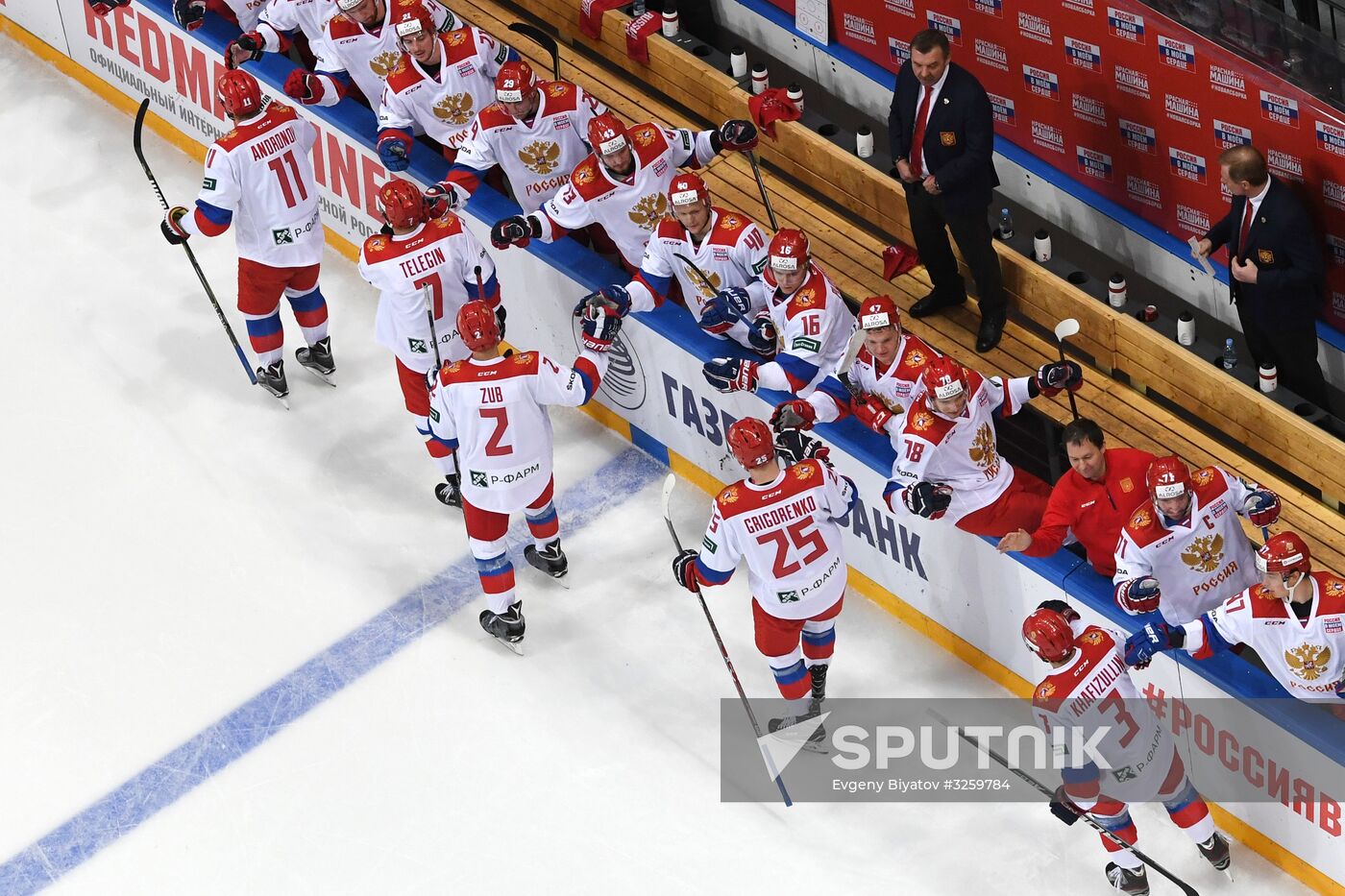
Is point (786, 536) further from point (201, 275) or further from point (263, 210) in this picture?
point (201, 275)

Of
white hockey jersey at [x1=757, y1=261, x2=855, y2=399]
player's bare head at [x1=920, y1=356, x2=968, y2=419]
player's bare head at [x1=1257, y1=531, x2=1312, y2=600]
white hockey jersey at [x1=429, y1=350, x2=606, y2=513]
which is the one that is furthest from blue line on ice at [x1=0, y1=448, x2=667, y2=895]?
player's bare head at [x1=1257, y1=531, x2=1312, y2=600]

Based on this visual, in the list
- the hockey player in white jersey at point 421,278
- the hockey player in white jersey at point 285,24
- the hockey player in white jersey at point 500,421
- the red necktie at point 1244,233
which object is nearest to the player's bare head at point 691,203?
the hockey player in white jersey at point 500,421

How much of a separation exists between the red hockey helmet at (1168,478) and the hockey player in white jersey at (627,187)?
259cm

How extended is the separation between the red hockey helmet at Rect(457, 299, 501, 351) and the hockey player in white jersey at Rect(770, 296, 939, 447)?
1161 millimetres

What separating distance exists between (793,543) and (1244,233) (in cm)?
235

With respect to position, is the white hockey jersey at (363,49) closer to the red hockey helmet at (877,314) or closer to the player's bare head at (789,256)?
the player's bare head at (789,256)

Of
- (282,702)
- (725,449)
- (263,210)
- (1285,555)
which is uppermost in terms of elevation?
(1285,555)

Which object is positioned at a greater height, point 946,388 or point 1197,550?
point 946,388

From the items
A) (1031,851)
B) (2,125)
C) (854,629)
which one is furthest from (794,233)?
(2,125)

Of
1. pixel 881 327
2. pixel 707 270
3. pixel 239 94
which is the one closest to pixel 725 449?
pixel 707 270

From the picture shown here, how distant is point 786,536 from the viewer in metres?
7.88

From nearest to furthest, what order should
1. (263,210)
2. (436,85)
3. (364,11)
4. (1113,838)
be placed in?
1. (1113,838)
2. (263,210)
3. (436,85)
4. (364,11)

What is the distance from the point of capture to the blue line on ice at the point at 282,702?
8375 mm

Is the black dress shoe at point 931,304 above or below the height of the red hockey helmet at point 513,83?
below
